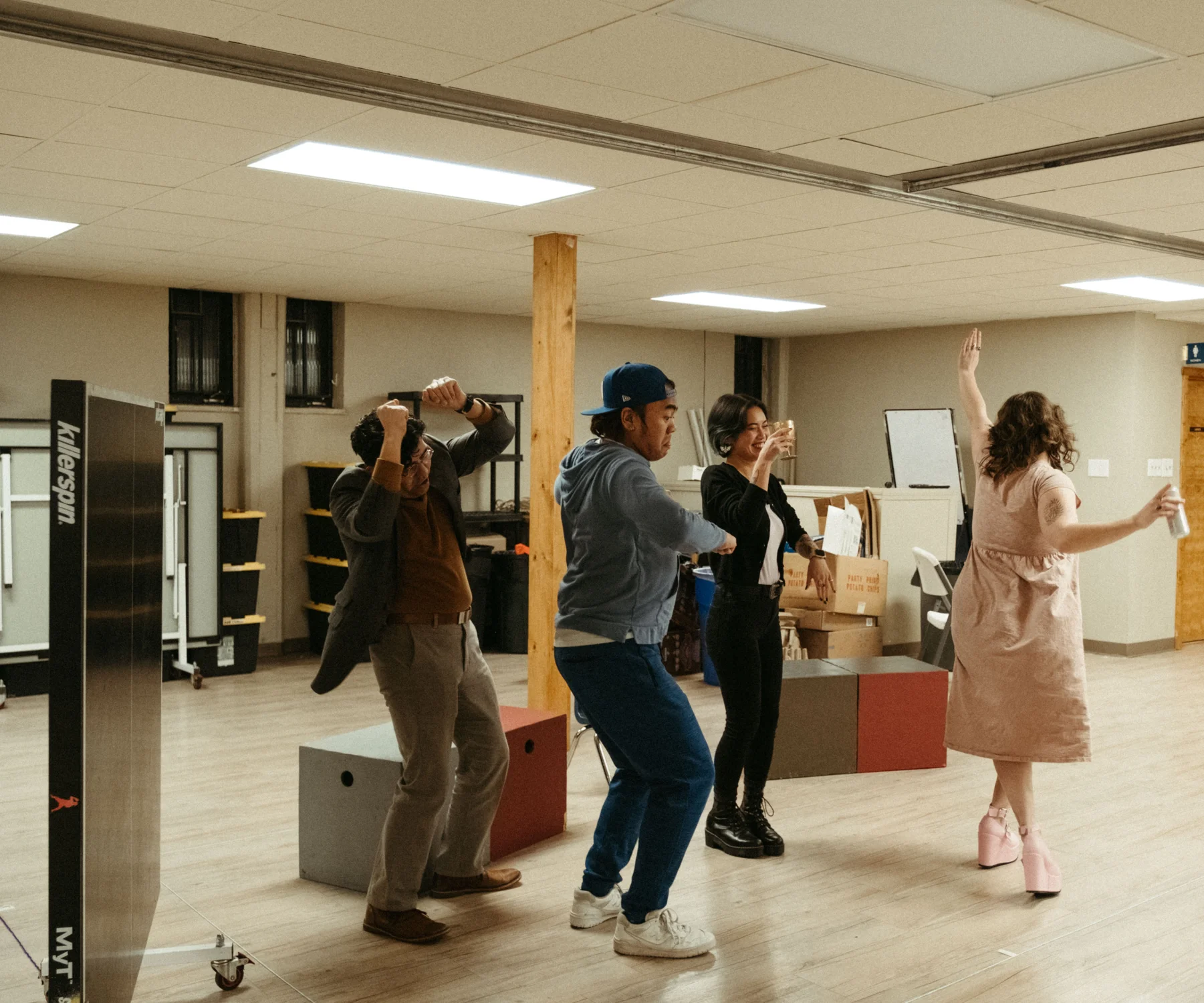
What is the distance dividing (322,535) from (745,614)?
5.23 m

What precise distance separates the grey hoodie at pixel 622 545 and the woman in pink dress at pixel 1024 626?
1.21 meters

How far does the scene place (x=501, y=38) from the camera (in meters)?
3.15

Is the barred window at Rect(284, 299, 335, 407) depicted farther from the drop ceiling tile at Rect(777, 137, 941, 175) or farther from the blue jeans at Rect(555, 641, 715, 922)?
the blue jeans at Rect(555, 641, 715, 922)

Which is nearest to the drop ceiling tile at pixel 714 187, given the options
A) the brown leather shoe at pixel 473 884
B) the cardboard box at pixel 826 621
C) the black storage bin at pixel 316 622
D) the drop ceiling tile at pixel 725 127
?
the drop ceiling tile at pixel 725 127

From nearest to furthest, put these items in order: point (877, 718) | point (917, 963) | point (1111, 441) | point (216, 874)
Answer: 1. point (917, 963)
2. point (216, 874)
3. point (877, 718)
4. point (1111, 441)

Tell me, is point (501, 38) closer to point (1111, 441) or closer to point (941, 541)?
point (941, 541)

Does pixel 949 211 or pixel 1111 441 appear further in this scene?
pixel 1111 441

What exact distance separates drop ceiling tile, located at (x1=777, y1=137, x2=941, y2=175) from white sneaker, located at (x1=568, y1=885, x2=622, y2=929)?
8.42 ft

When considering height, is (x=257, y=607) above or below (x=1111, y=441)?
below

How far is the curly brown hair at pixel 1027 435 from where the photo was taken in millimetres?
3764

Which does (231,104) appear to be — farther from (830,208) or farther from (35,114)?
(830,208)

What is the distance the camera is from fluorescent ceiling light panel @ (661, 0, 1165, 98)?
2.99m

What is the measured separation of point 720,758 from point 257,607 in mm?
5247

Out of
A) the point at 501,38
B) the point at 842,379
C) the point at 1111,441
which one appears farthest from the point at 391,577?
the point at 842,379
